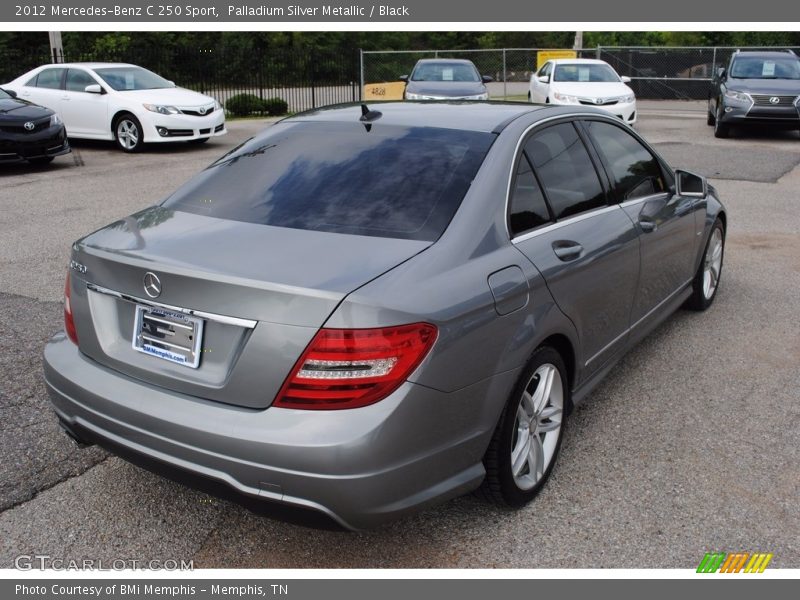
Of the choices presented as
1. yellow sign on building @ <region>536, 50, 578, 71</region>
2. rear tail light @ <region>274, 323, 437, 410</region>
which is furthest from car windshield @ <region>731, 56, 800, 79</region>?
rear tail light @ <region>274, 323, 437, 410</region>

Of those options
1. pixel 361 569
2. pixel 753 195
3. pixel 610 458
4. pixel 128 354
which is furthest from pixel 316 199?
pixel 753 195

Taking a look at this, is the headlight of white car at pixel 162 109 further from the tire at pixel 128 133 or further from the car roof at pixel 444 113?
the car roof at pixel 444 113

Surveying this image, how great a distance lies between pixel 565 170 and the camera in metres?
3.88

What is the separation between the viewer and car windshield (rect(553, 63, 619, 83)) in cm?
1755

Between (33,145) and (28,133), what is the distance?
191 mm

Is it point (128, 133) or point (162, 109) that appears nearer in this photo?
point (162, 109)

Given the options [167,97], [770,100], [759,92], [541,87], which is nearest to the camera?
[167,97]

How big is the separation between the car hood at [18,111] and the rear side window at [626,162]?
1054cm

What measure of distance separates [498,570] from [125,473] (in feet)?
5.61

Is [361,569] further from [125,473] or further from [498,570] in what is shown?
[125,473]

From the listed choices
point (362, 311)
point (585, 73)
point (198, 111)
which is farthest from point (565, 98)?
point (362, 311)

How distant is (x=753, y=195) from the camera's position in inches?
425

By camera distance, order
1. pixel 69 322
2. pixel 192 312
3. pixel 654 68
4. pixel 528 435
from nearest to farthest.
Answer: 1. pixel 192 312
2. pixel 69 322
3. pixel 528 435
4. pixel 654 68

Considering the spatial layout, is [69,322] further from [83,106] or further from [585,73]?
[585,73]
